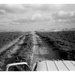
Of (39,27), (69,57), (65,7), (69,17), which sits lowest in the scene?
(69,57)

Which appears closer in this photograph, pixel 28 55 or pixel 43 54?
pixel 28 55

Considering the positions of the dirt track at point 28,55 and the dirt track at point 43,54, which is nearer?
the dirt track at point 28,55

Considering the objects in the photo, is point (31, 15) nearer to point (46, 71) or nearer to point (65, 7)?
point (65, 7)

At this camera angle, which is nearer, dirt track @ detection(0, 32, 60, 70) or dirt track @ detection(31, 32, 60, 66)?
dirt track @ detection(0, 32, 60, 70)

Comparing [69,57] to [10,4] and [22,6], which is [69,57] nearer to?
[22,6]

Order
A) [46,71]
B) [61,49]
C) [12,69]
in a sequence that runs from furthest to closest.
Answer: [61,49] < [12,69] < [46,71]

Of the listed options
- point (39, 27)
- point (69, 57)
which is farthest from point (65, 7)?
point (69, 57)

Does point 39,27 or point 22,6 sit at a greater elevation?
point 22,6
